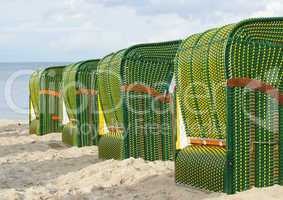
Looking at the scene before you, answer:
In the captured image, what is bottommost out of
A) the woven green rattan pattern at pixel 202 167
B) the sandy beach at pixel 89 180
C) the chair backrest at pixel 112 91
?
the sandy beach at pixel 89 180

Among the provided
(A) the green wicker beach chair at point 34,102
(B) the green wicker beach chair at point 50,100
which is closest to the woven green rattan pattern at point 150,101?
(B) the green wicker beach chair at point 50,100

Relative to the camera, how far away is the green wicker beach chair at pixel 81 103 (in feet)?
56.2

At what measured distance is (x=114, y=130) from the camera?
14422mm

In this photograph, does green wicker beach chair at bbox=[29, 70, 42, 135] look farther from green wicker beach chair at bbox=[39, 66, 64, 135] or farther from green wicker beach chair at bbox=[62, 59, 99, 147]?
green wicker beach chair at bbox=[62, 59, 99, 147]

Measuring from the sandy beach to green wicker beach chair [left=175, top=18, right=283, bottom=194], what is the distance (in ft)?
0.95

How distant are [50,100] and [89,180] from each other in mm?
9606

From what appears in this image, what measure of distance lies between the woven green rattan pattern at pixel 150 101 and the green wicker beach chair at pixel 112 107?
9.3 inches

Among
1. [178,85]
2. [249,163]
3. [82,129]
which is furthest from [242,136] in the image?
[82,129]

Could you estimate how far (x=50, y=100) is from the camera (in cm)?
2134

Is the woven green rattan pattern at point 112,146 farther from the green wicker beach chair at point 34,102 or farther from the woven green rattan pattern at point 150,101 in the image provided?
the green wicker beach chair at point 34,102

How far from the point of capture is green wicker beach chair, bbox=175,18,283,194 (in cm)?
906

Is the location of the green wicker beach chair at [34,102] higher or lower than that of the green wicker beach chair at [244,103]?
lower

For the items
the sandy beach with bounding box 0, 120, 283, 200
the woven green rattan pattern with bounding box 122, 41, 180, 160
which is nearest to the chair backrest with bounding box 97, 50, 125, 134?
the woven green rattan pattern with bounding box 122, 41, 180, 160

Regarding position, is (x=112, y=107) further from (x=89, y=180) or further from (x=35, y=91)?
(x=35, y=91)
